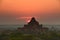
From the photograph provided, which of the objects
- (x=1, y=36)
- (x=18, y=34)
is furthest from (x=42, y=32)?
(x=1, y=36)

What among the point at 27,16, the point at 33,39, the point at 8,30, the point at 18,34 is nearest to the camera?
the point at 33,39

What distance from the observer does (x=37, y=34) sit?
7.78 feet

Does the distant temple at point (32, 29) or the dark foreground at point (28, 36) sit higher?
the distant temple at point (32, 29)

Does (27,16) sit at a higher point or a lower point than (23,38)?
higher

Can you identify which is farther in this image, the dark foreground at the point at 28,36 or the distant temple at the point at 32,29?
the distant temple at the point at 32,29

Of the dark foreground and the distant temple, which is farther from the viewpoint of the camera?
the distant temple

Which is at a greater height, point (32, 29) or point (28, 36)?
point (32, 29)

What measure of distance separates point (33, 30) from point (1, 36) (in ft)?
1.39

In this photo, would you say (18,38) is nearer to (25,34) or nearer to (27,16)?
(25,34)

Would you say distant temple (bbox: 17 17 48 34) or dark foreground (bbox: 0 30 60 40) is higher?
distant temple (bbox: 17 17 48 34)

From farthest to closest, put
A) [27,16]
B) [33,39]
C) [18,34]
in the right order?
[27,16]
[18,34]
[33,39]

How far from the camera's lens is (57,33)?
2.44 m

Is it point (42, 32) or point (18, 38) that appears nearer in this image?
point (18, 38)

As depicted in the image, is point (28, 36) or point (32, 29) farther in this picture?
point (32, 29)
